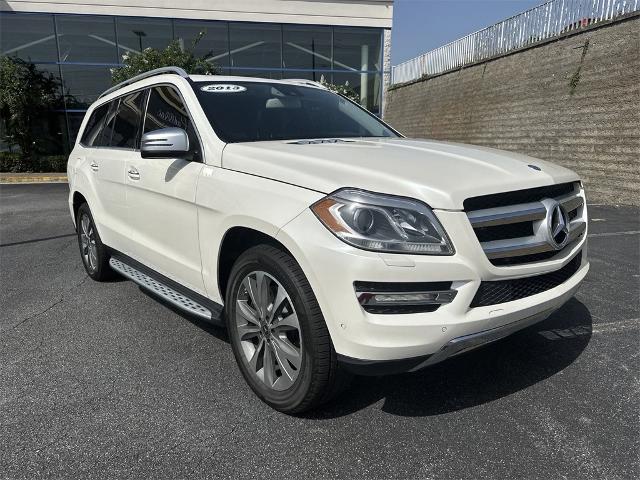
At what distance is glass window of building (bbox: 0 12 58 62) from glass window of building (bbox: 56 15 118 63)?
35cm

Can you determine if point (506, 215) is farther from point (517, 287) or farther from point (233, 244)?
point (233, 244)

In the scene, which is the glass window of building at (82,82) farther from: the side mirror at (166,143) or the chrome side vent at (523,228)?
the chrome side vent at (523,228)

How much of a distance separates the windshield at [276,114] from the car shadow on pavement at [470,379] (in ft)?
5.42

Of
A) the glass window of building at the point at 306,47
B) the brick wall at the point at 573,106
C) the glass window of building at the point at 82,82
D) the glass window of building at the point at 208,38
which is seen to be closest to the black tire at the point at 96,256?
the brick wall at the point at 573,106

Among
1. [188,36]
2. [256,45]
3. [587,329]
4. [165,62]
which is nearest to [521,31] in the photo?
[256,45]

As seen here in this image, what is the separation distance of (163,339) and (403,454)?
77.4 inches

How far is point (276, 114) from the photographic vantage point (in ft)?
11.2

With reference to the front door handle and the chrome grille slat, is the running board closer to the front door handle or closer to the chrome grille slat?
the front door handle

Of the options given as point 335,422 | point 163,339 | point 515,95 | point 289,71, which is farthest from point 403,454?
point 289,71

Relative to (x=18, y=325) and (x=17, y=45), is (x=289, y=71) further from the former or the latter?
(x=18, y=325)

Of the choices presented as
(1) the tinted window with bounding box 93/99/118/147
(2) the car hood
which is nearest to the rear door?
(2) the car hood

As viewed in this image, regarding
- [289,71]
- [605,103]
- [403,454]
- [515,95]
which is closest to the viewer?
[403,454]

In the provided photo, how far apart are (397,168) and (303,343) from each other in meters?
0.93

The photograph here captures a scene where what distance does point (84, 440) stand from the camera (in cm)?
232
